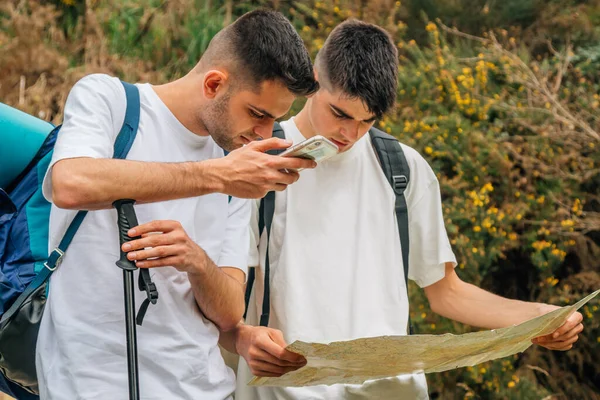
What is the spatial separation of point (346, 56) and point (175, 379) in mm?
1373

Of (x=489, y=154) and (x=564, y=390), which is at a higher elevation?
(x=489, y=154)

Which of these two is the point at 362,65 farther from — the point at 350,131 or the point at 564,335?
the point at 564,335

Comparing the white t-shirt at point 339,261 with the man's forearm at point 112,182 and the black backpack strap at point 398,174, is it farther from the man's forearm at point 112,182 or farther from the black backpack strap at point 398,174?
the man's forearm at point 112,182

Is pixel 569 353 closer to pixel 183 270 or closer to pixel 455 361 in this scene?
pixel 455 361

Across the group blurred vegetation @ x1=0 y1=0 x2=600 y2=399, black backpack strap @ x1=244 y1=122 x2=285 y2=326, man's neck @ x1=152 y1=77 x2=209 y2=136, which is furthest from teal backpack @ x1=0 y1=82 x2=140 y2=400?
blurred vegetation @ x1=0 y1=0 x2=600 y2=399

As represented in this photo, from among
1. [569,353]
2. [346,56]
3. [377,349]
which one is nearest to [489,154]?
[569,353]

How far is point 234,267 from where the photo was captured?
2576 millimetres

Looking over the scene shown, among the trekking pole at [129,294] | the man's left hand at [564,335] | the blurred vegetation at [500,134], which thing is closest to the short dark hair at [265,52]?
the trekking pole at [129,294]

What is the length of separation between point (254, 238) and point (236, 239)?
1.03 ft

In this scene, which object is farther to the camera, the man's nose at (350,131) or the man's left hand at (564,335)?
the man's nose at (350,131)

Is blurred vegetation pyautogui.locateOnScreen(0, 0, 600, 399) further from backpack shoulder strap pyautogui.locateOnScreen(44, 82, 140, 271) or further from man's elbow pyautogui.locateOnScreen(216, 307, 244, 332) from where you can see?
backpack shoulder strap pyautogui.locateOnScreen(44, 82, 140, 271)

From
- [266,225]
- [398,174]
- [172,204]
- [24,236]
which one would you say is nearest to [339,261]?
[266,225]

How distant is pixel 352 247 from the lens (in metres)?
2.97

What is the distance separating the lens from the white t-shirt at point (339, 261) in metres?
2.85
